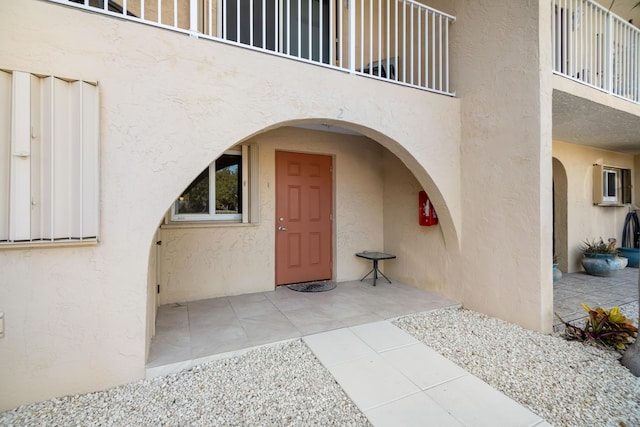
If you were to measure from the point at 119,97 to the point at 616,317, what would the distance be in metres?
4.92

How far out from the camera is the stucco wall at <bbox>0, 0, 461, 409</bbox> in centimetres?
199

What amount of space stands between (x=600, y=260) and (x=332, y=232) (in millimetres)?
4957

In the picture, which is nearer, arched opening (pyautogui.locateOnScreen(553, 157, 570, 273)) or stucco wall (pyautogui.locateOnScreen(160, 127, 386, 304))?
stucco wall (pyautogui.locateOnScreen(160, 127, 386, 304))

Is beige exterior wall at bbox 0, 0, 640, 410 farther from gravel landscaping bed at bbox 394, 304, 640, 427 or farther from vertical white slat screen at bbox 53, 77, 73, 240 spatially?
gravel landscaping bed at bbox 394, 304, 640, 427

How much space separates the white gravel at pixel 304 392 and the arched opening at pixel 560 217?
3617 millimetres

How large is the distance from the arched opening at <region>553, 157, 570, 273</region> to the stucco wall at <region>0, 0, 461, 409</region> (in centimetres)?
592

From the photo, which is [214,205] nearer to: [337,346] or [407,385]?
[337,346]

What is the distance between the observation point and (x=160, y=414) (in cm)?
195

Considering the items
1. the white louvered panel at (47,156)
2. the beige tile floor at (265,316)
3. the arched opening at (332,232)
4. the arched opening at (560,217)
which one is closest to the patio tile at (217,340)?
the beige tile floor at (265,316)

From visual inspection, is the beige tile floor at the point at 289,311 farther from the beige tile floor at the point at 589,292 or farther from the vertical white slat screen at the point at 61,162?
the vertical white slat screen at the point at 61,162

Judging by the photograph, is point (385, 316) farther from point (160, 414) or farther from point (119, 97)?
point (119, 97)

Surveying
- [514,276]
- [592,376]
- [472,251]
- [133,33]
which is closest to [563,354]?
[592,376]

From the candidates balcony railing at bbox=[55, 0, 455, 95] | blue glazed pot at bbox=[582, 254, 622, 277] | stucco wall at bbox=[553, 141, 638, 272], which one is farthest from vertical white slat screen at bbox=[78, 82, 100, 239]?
blue glazed pot at bbox=[582, 254, 622, 277]

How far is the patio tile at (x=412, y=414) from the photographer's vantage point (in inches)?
73.9
